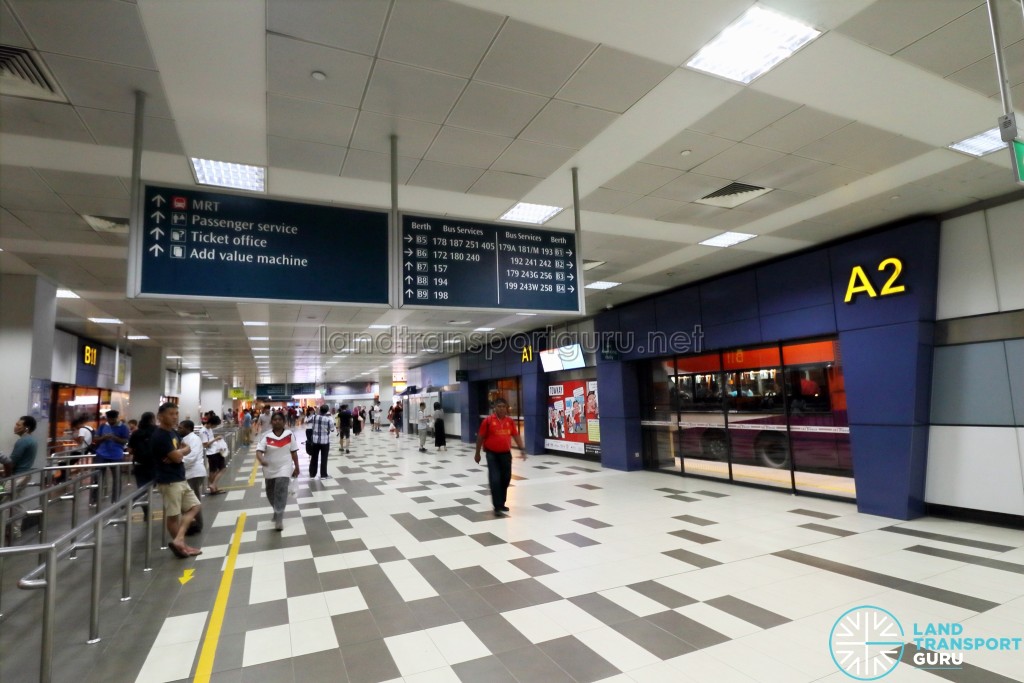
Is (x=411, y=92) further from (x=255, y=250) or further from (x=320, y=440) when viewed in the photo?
(x=320, y=440)

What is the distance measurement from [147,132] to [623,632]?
15.9 feet

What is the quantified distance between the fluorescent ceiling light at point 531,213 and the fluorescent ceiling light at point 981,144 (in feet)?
11.7

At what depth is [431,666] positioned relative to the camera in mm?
2889

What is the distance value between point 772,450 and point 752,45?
6.59m

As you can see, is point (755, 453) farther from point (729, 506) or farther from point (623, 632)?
point (623, 632)

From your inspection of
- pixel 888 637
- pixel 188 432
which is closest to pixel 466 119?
pixel 888 637

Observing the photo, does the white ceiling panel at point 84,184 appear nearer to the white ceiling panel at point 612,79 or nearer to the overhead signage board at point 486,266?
the overhead signage board at point 486,266

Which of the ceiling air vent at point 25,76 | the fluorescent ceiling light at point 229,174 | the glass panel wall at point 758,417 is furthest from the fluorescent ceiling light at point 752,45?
the glass panel wall at point 758,417

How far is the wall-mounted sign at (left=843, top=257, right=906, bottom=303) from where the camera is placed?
601cm

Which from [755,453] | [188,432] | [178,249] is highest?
[178,249]

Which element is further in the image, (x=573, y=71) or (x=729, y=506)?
(x=729, y=506)

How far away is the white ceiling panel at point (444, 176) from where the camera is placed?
4.32m

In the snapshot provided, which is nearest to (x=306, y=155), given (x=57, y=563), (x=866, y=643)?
(x=57, y=563)

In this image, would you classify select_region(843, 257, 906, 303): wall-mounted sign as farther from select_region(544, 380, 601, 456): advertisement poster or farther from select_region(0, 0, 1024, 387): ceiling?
select_region(544, 380, 601, 456): advertisement poster
